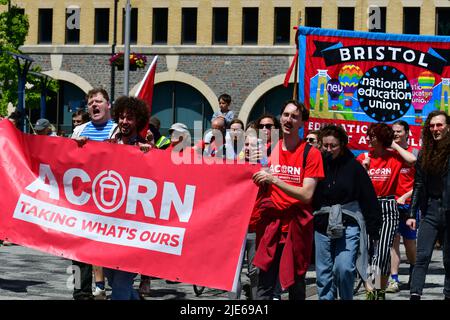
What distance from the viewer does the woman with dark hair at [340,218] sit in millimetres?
9680

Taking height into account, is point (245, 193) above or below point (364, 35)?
below

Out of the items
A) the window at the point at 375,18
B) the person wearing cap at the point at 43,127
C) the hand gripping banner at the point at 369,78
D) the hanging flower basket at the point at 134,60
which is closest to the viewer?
the person wearing cap at the point at 43,127

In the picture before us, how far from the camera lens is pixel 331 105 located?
51.6ft

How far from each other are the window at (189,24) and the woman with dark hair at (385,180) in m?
36.8

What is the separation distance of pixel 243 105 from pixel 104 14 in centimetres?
785

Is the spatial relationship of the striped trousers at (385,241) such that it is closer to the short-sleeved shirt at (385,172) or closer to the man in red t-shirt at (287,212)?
the short-sleeved shirt at (385,172)

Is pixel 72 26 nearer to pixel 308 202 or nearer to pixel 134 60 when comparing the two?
pixel 134 60

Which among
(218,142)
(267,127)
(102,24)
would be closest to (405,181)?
(218,142)

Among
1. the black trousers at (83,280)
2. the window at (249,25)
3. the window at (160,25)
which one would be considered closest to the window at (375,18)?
the window at (249,25)

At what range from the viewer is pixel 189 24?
49188 mm

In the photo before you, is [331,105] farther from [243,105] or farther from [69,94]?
[69,94]

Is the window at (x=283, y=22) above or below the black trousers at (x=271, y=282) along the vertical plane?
above

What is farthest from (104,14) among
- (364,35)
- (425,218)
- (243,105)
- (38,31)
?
(425,218)

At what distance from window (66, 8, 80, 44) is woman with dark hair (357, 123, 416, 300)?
127 feet
